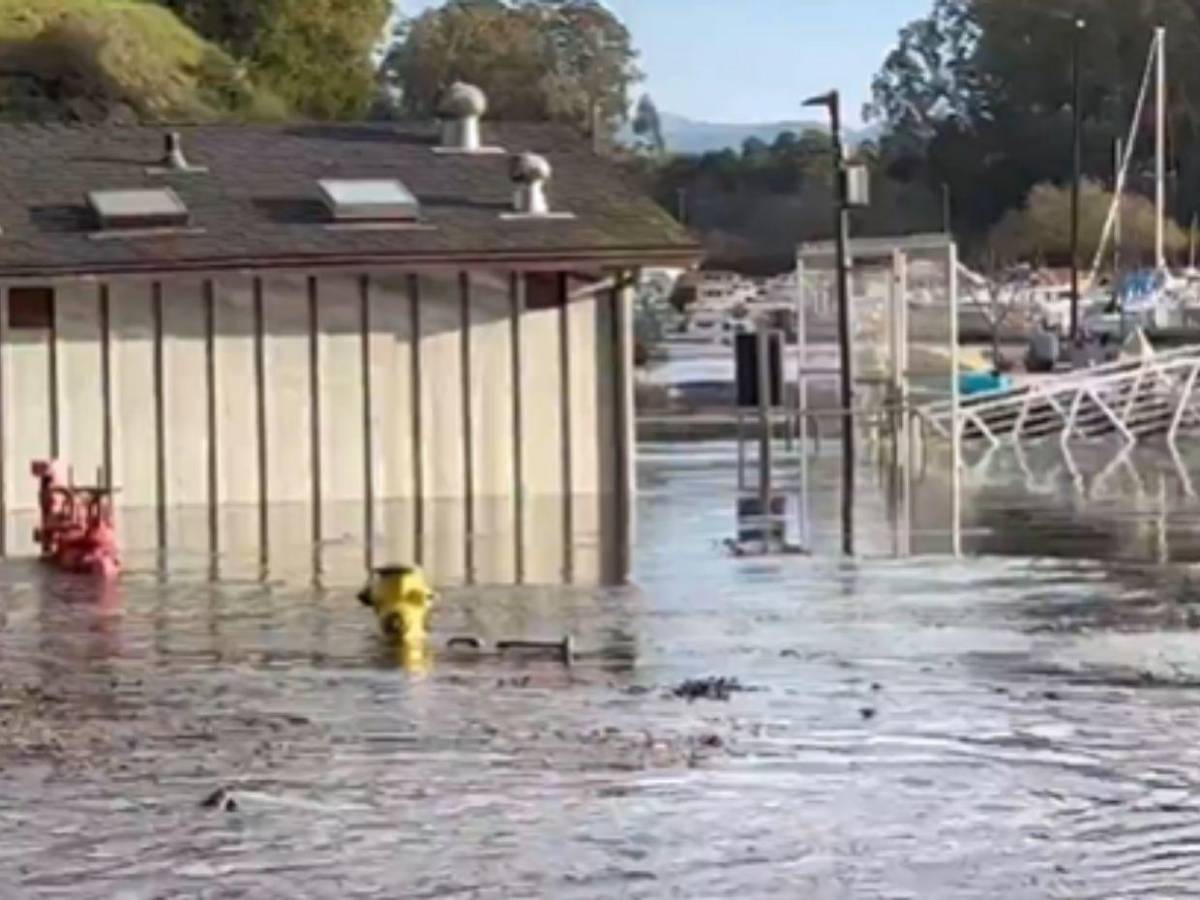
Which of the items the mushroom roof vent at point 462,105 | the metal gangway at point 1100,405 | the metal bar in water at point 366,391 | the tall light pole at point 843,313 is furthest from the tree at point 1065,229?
the metal bar in water at point 366,391

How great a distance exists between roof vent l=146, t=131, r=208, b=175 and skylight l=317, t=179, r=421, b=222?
1.38 m

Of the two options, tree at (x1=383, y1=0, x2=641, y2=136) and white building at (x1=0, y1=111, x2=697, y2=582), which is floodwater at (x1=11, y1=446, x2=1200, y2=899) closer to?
white building at (x1=0, y1=111, x2=697, y2=582)

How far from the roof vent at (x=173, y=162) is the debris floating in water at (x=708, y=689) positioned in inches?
582

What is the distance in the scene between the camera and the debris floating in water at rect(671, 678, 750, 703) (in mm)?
13453

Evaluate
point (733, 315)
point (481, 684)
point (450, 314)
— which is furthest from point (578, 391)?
point (733, 315)

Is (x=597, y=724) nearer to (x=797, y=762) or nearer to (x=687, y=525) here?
(x=797, y=762)

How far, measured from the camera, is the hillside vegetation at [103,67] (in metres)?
44.4

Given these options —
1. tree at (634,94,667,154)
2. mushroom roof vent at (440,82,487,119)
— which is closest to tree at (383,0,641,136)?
tree at (634,94,667,154)

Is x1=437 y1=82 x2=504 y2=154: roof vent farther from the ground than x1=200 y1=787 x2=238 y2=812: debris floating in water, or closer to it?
farther from the ground

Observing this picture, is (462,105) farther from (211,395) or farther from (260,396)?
(211,395)

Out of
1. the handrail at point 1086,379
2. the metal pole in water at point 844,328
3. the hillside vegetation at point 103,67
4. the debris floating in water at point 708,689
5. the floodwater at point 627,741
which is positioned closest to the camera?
the floodwater at point 627,741

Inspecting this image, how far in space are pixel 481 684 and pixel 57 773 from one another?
9.76 feet

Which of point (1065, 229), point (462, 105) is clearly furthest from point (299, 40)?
point (1065, 229)

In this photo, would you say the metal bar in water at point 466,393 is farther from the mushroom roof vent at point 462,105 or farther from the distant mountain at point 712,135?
the distant mountain at point 712,135
